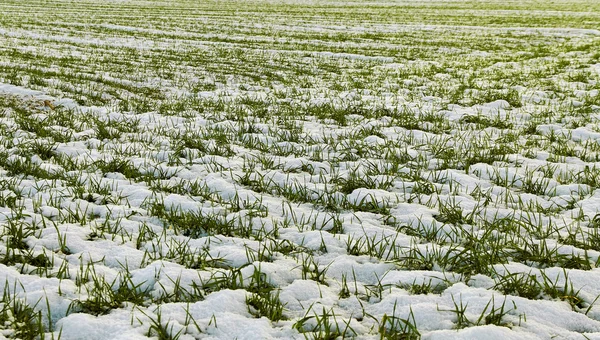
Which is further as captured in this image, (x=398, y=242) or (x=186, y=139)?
(x=186, y=139)

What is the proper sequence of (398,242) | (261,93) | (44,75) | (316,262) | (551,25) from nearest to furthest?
1. (316,262)
2. (398,242)
3. (261,93)
4. (44,75)
5. (551,25)

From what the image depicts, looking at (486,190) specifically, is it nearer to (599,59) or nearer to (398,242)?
(398,242)

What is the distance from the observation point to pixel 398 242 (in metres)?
3.85

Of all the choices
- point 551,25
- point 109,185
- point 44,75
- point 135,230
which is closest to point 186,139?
point 109,185

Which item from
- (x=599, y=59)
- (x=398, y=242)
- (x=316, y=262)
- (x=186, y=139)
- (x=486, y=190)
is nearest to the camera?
(x=316, y=262)

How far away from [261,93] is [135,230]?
22.5 ft

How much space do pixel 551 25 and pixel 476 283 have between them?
97.0ft

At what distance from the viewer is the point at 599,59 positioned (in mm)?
14727

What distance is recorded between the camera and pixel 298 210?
451cm

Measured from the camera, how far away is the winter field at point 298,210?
292 centimetres

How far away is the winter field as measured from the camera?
9.59 ft

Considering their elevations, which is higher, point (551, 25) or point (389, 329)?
point (551, 25)

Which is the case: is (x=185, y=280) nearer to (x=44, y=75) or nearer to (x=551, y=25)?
(x=44, y=75)

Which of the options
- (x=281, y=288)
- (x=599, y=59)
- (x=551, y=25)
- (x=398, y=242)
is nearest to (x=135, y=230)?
(x=281, y=288)
